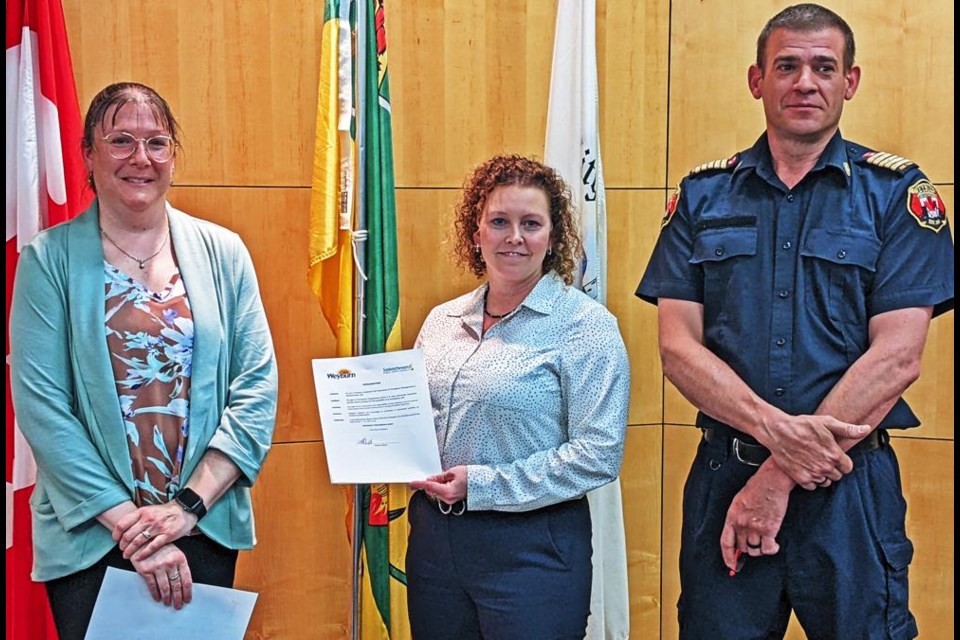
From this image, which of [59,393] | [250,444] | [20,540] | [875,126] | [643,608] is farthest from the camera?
[643,608]

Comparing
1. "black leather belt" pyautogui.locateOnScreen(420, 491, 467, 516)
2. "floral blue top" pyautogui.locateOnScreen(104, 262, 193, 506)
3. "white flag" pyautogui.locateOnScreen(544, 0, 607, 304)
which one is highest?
"white flag" pyautogui.locateOnScreen(544, 0, 607, 304)

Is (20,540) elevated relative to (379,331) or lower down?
lower down

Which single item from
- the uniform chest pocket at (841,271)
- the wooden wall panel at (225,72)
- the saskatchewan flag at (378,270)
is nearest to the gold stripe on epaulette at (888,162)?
the uniform chest pocket at (841,271)

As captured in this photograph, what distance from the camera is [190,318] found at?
7.66 ft

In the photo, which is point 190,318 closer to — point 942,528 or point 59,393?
point 59,393

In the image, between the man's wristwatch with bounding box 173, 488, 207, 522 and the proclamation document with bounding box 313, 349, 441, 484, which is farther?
the proclamation document with bounding box 313, 349, 441, 484

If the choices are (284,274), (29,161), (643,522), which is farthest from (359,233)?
(643,522)

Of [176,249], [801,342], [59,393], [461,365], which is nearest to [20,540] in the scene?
[59,393]

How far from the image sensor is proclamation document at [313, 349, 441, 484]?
2.42 m

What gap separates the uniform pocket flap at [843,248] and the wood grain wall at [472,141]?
4.14 ft

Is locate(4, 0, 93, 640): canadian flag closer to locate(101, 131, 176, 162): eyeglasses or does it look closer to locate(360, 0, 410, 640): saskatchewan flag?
locate(101, 131, 176, 162): eyeglasses

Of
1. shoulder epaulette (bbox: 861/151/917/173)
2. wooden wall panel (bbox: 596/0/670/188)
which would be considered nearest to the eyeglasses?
shoulder epaulette (bbox: 861/151/917/173)

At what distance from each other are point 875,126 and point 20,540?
281 centimetres

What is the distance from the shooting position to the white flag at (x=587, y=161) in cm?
325
